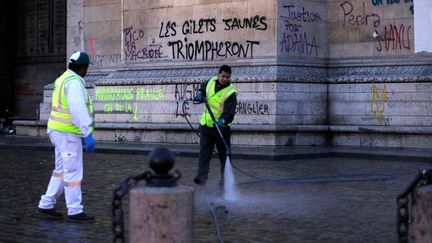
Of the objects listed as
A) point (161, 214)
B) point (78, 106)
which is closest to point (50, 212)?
point (78, 106)

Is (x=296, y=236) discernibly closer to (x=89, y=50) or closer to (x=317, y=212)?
(x=317, y=212)

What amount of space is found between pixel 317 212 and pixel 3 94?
71.5ft

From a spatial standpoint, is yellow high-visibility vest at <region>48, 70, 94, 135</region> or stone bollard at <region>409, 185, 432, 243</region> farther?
yellow high-visibility vest at <region>48, 70, 94, 135</region>

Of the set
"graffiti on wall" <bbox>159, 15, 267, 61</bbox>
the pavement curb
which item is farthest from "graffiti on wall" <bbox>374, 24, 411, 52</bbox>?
the pavement curb

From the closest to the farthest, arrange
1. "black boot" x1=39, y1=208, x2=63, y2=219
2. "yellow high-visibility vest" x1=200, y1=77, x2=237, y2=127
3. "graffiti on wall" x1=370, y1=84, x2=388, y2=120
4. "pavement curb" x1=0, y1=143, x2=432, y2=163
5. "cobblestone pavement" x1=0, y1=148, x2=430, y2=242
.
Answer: "cobblestone pavement" x1=0, y1=148, x2=430, y2=242 < "black boot" x1=39, y1=208, x2=63, y2=219 < "yellow high-visibility vest" x1=200, y1=77, x2=237, y2=127 < "pavement curb" x1=0, y1=143, x2=432, y2=163 < "graffiti on wall" x1=370, y1=84, x2=388, y2=120

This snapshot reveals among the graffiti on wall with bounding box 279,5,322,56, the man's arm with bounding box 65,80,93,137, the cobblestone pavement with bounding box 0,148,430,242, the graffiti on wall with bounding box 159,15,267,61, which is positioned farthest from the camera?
the graffiti on wall with bounding box 159,15,267,61

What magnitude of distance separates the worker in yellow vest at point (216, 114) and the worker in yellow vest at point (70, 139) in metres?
3.02

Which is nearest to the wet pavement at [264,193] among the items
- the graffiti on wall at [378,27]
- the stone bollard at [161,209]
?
the stone bollard at [161,209]

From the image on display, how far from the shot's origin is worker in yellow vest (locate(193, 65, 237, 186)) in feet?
37.1

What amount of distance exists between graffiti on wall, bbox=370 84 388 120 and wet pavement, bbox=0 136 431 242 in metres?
1.37

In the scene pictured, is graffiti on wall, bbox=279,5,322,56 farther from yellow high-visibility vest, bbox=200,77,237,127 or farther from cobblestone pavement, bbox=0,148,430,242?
yellow high-visibility vest, bbox=200,77,237,127

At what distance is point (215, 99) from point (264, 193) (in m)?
1.55

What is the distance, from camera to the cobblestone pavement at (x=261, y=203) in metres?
7.62

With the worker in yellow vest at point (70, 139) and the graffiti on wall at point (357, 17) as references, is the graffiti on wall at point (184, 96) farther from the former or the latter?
the worker in yellow vest at point (70, 139)
